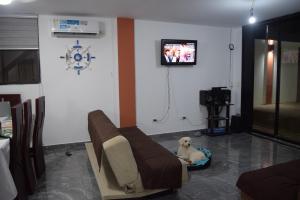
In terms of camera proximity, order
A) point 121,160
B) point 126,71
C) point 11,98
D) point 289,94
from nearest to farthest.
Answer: point 121,160
point 11,98
point 126,71
point 289,94

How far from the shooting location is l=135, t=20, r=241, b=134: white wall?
193 inches

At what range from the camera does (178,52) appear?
16.4ft

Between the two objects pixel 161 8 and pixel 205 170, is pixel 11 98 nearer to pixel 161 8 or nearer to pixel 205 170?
pixel 161 8

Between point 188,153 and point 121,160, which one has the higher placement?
point 121,160

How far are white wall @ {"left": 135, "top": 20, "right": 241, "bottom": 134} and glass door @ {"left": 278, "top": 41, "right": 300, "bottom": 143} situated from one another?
1.00 metres

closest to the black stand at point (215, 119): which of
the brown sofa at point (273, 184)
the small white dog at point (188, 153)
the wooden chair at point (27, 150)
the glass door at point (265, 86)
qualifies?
the glass door at point (265, 86)

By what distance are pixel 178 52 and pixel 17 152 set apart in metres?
3.46

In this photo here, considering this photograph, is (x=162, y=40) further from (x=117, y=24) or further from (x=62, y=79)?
(x=62, y=79)

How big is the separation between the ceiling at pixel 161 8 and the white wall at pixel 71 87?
0.42m

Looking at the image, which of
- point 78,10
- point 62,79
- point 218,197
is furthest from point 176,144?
point 78,10

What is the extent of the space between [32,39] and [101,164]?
2686 millimetres

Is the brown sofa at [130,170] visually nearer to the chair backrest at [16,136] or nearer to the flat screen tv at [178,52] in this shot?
the chair backrest at [16,136]

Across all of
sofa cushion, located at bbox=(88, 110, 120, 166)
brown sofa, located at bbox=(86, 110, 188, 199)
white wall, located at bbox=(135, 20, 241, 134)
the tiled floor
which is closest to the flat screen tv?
white wall, located at bbox=(135, 20, 241, 134)

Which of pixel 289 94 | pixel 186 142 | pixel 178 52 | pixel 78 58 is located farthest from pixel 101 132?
pixel 289 94
